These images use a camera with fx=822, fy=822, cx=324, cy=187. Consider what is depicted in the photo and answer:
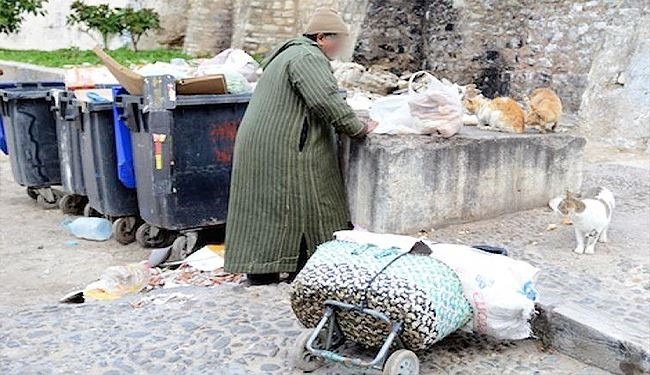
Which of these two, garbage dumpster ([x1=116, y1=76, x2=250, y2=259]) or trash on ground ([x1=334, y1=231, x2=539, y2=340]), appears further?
garbage dumpster ([x1=116, y1=76, x2=250, y2=259])

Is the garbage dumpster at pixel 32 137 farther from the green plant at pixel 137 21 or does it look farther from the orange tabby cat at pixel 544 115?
the green plant at pixel 137 21

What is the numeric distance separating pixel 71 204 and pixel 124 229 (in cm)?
143

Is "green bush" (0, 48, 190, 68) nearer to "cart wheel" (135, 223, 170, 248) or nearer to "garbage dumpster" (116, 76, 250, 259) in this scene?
"cart wheel" (135, 223, 170, 248)

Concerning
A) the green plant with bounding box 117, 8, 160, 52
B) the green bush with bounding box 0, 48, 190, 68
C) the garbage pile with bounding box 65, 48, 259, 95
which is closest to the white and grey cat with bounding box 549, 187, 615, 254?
the garbage pile with bounding box 65, 48, 259, 95

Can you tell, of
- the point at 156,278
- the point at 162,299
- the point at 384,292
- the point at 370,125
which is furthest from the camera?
the point at 156,278

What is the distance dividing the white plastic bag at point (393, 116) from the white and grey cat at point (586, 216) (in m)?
1.00

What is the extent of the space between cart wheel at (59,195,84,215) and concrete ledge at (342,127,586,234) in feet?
12.6

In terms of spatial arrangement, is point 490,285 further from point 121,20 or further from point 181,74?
point 121,20

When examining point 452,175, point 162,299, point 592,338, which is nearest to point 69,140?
point 162,299

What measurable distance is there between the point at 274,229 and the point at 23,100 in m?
4.45

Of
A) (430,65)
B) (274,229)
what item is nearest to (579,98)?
(430,65)

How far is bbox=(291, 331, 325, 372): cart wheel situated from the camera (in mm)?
3451

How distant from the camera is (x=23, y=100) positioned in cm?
791

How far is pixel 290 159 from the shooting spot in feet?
14.4
